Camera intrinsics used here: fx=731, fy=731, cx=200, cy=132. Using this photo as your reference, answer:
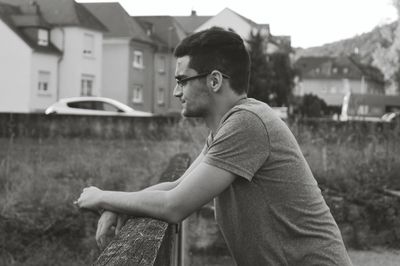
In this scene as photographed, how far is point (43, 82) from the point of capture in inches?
1775

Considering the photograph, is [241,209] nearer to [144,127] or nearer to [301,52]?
[144,127]

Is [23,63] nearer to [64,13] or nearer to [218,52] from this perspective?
[64,13]

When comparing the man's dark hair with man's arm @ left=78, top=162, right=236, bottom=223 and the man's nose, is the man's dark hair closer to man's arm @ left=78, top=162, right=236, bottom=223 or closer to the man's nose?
the man's nose

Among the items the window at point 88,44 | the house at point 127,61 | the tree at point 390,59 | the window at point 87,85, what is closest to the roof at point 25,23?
the window at point 88,44

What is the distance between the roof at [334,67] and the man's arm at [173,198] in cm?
11357

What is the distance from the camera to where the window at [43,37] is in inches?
1764

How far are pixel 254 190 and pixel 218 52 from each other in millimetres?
487

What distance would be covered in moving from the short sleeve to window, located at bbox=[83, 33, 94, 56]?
4598cm

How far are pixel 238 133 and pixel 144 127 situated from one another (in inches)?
478

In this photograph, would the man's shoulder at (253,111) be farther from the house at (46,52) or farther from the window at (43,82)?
the window at (43,82)

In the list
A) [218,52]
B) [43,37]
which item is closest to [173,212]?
[218,52]

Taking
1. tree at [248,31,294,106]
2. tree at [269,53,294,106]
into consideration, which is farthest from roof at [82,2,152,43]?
tree at [269,53,294,106]

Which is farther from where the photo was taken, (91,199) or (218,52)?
(91,199)

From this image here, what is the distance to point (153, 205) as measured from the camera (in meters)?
A: 2.49
